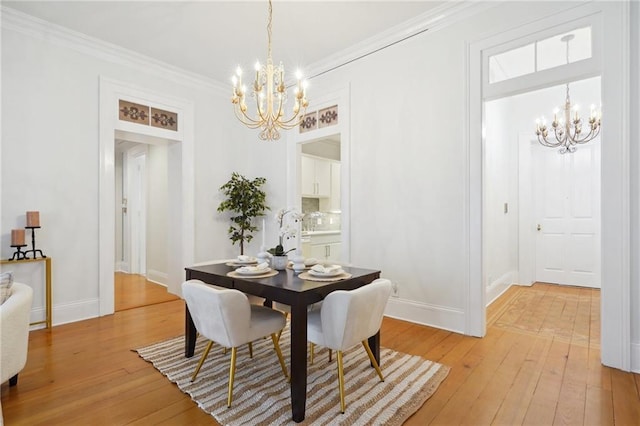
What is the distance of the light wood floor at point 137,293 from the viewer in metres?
4.26

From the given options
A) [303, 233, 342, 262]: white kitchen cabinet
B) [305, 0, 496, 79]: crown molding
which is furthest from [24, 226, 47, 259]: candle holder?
[305, 0, 496, 79]: crown molding

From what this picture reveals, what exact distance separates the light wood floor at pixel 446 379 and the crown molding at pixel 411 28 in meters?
3.01

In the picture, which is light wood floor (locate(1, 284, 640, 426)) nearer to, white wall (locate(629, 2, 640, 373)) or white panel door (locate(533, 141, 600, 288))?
white wall (locate(629, 2, 640, 373))

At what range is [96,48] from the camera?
3721mm

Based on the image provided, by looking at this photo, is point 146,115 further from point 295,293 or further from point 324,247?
point 295,293

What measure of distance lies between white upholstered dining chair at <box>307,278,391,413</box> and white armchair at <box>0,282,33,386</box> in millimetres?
1743

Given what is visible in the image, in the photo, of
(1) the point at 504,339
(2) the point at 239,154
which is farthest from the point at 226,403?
(2) the point at 239,154

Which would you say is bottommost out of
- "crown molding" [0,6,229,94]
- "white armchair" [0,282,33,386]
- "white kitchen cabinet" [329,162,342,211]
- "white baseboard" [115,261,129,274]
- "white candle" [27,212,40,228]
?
"white baseboard" [115,261,129,274]

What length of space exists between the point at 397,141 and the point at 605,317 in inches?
90.6

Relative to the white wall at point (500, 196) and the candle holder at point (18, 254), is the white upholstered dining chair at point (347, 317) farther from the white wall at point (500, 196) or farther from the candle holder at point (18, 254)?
the candle holder at point (18, 254)

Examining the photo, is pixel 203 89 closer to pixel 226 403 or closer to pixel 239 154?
pixel 239 154

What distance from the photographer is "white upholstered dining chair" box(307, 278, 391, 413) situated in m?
1.86

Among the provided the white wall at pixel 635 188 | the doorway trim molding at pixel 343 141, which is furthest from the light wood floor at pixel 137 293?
the white wall at pixel 635 188

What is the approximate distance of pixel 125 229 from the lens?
6.75m
